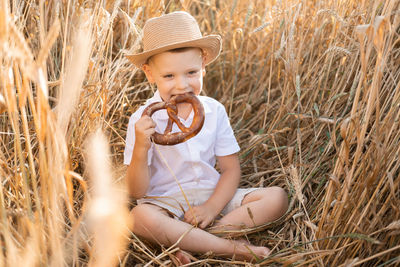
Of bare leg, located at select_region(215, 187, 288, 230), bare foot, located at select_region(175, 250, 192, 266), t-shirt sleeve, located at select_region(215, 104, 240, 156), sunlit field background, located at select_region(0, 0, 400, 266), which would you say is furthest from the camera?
t-shirt sleeve, located at select_region(215, 104, 240, 156)

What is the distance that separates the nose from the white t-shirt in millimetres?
165

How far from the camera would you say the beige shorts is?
182 cm

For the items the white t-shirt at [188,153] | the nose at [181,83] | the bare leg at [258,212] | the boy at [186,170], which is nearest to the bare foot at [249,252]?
the boy at [186,170]

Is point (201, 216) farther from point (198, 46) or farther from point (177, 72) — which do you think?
point (198, 46)

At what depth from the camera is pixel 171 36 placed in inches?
68.6

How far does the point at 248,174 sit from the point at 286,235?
478 millimetres

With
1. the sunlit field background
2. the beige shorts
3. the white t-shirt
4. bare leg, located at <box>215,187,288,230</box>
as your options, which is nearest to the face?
the white t-shirt

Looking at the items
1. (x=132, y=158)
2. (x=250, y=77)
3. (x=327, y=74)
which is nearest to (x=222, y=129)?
(x=132, y=158)

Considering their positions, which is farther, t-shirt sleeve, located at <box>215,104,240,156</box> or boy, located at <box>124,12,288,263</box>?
t-shirt sleeve, located at <box>215,104,240,156</box>

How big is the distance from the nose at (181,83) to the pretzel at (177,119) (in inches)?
1.3

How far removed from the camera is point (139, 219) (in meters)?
1.71

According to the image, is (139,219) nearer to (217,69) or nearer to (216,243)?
(216,243)

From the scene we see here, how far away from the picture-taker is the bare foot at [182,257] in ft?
5.13

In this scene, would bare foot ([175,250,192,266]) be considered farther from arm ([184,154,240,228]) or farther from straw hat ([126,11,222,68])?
straw hat ([126,11,222,68])
